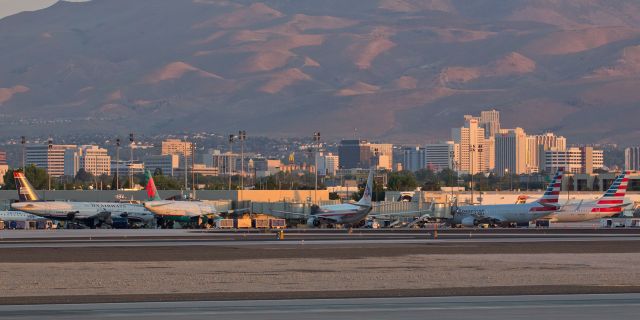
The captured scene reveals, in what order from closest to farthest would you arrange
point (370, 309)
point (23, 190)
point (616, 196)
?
point (370, 309), point (23, 190), point (616, 196)

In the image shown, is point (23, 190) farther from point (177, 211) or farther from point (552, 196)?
point (552, 196)

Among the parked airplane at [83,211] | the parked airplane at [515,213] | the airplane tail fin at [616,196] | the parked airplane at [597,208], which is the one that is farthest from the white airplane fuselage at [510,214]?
the parked airplane at [83,211]

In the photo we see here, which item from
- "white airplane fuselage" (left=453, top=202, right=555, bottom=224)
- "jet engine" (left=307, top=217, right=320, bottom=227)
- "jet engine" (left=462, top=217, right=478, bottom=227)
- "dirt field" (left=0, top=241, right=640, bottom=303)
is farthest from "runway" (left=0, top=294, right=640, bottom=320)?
"white airplane fuselage" (left=453, top=202, right=555, bottom=224)

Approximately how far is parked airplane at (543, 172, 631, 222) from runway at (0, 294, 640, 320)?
266 feet

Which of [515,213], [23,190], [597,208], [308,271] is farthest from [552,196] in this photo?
[308,271]

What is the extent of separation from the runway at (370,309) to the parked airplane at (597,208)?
8093 cm

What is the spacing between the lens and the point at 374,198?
182000 millimetres

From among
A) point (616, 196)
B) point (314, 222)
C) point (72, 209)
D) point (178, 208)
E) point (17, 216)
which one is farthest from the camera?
point (616, 196)

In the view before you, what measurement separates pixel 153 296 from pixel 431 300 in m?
8.88

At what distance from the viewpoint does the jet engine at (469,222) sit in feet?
388

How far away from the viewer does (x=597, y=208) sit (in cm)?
12438

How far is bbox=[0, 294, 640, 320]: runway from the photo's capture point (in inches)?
1485

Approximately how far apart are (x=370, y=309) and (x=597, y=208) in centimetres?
8813

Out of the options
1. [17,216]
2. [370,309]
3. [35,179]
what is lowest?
[370,309]
